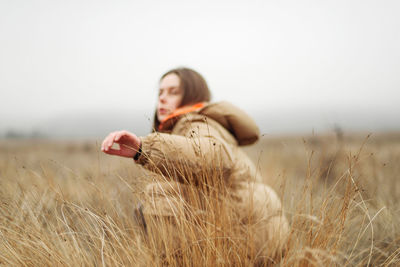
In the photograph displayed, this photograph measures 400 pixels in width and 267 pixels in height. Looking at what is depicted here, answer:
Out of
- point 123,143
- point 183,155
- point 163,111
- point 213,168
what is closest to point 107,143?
point 123,143

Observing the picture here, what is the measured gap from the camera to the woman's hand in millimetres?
1264

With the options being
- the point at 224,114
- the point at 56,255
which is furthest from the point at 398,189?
the point at 56,255

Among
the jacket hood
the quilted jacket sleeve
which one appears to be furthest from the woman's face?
the quilted jacket sleeve

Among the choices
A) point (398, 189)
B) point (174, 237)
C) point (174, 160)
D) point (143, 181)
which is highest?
point (174, 160)

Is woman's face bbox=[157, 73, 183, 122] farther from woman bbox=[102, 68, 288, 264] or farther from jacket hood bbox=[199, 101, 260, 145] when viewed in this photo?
jacket hood bbox=[199, 101, 260, 145]

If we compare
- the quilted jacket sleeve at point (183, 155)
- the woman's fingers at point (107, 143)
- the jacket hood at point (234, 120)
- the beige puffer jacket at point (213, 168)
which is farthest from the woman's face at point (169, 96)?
the woman's fingers at point (107, 143)

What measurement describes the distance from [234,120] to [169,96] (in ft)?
1.77

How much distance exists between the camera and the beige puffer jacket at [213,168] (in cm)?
138

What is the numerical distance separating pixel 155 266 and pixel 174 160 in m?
0.50

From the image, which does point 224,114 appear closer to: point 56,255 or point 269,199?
point 269,199

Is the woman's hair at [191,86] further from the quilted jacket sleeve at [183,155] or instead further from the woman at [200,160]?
the quilted jacket sleeve at [183,155]

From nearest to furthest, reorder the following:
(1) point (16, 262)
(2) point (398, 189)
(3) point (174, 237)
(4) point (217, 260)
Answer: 1. (4) point (217, 260)
2. (1) point (16, 262)
3. (3) point (174, 237)
4. (2) point (398, 189)

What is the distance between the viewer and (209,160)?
1.45 m

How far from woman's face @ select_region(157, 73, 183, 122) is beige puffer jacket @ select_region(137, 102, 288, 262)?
5.8 inches
